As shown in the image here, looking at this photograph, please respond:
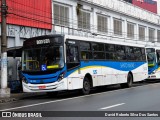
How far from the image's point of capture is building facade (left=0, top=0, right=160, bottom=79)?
23141mm

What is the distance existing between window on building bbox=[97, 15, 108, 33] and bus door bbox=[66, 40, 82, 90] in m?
16.8

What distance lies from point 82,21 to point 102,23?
13.1ft

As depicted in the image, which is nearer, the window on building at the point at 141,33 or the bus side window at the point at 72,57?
the bus side window at the point at 72,57

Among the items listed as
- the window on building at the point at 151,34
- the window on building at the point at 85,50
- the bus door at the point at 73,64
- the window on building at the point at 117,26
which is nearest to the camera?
the bus door at the point at 73,64

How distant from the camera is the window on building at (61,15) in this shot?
1081 inches

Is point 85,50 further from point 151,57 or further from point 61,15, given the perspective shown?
point 151,57

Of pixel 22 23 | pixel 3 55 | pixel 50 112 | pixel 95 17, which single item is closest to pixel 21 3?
pixel 22 23

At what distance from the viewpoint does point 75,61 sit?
16953 millimetres

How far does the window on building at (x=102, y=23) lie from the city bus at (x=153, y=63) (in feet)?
21.4

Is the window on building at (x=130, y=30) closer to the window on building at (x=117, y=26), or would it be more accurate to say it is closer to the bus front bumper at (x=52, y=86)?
the window on building at (x=117, y=26)

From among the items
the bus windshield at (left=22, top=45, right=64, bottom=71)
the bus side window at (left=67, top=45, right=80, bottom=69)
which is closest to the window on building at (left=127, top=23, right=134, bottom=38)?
the bus side window at (left=67, top=45, right=80, bottom=69)

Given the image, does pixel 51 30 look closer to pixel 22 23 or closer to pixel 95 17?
pixel 22 23

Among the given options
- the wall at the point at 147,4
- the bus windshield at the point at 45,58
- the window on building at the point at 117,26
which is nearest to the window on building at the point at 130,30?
the window on building at the point at 117,26

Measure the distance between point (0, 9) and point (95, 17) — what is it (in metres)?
15.1
